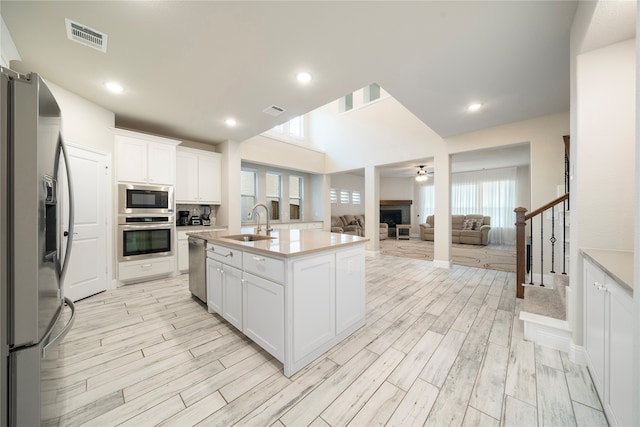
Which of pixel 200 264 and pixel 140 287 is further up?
pixel 200 264

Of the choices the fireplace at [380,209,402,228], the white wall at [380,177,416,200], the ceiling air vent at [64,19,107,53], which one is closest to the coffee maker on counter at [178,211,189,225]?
the ceiling air vent at [64,19,107,53]

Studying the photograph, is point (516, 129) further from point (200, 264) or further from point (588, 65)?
point (200, 264)

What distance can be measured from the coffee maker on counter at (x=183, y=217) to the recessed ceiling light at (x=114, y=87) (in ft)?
7.47

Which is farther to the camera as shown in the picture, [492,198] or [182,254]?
[492,198]

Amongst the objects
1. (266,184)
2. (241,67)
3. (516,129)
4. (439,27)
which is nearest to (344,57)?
(439,27)

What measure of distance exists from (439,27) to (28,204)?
2.66 m

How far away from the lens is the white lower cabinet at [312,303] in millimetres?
1569

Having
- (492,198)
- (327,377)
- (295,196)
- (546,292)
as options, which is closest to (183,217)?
(295,196)

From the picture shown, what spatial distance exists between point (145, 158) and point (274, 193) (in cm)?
352

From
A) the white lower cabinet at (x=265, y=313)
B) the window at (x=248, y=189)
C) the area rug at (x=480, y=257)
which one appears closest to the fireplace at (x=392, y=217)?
the area rug at (x=480, y=257)

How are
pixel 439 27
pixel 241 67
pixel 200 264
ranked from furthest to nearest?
pixel 200 264 → pixel 241 67 → pixel 439 27

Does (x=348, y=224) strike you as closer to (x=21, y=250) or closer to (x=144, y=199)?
(x=144, y=199)

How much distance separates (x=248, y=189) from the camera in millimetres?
6293

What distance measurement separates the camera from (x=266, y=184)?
6.62 meters
